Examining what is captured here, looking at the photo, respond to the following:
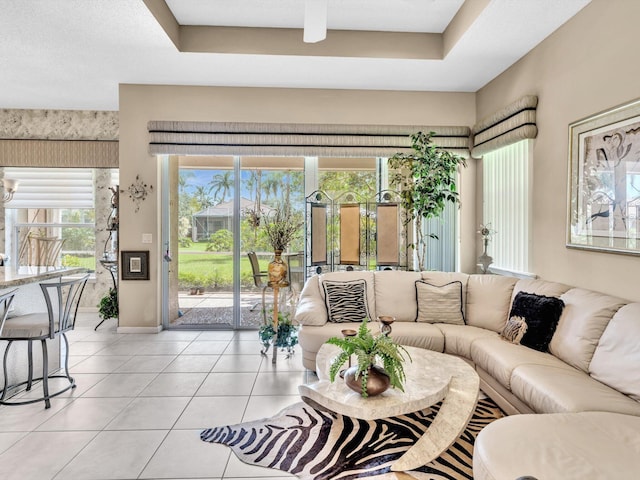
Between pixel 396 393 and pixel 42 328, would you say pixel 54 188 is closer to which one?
pixel 42 328

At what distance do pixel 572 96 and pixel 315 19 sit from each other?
2.20m

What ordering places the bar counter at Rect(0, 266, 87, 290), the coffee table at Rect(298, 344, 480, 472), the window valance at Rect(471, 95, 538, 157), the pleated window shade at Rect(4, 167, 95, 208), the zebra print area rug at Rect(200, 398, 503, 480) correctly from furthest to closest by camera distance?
1. the pleated window shade at Rect(4, 167, 95, 208)
2. the window valance at Rect(471, 95, 538, 157)
3. the bar counter at Rect(0, 266, 87, 290)
4. the zebra print area rug at Rect(200, 398, 503, 480)
5. the coffee table at Rect(298, 344, 480, 472)

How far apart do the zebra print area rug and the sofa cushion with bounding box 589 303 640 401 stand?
2.44 feet

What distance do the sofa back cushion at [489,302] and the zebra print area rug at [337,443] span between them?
2.80 ft

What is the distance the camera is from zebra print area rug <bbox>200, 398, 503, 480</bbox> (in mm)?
2016

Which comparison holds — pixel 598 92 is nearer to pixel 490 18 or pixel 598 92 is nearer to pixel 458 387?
pixel 490 18

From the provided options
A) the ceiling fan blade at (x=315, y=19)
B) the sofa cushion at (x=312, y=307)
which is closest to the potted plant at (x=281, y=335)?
the sofa cushion at (x=312, y=307)

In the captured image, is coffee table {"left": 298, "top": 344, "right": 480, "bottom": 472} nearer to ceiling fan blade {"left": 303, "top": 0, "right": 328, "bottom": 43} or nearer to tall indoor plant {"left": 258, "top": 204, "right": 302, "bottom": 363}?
tall indoor plant {"left": 258, "top": 204, "right": 302, "bottom": 363}

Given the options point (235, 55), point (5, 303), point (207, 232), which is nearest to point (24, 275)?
point (5, 303)

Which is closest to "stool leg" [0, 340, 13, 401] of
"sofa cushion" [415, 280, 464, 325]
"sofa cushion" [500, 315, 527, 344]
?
"sofa cushion" [415, 280, 464, 325]

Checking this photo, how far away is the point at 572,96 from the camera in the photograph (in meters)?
3.03

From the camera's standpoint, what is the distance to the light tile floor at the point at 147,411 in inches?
81.6

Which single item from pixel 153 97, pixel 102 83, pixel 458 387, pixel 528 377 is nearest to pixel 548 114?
pixel 528 377

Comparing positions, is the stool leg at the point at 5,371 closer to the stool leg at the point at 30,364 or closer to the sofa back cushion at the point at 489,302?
the stool leg at the point at 30,364
